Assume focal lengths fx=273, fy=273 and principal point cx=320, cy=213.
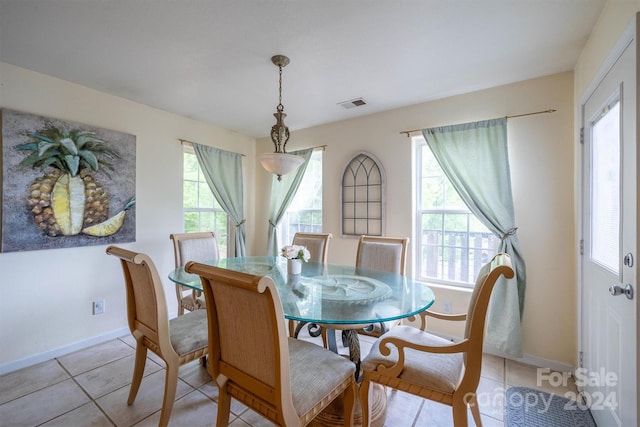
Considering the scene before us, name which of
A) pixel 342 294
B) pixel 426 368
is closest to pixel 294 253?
pixel 342 294

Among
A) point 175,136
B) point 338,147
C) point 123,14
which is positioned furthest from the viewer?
point 338,147

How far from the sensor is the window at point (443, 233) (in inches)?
106

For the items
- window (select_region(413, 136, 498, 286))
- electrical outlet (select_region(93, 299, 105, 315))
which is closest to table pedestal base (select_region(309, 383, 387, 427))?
window (select_region(413, 136, 498, 286))

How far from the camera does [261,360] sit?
114cm

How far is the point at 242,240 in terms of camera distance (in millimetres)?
3963

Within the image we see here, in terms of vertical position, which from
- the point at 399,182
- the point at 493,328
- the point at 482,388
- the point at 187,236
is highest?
the point at 399,182

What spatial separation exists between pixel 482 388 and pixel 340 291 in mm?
1354

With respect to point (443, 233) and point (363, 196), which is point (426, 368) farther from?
point (363, 196)

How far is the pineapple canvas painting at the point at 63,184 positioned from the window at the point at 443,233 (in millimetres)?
3101

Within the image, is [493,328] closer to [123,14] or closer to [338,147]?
[338,147]

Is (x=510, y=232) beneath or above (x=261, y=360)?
above

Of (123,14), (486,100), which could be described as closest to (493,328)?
(486,100)

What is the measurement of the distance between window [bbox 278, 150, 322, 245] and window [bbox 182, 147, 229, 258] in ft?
2.85

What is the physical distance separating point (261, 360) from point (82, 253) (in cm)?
247
